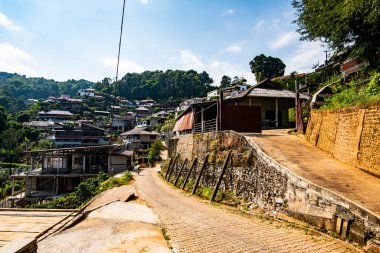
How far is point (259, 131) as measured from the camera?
58.3ft

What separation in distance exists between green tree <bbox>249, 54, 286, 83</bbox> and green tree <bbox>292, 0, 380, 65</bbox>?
4941cm

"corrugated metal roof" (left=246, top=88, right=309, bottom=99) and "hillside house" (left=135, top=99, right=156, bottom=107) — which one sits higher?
"hillside house" (left=135, top=99, right=156, bottom=107)

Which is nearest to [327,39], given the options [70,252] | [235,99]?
[235,99]

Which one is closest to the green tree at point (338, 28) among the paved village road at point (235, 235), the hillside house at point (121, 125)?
the paved village road at point (235, 235)

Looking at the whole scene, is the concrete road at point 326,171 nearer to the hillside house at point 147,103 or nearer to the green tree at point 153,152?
the green tree at point 153,152

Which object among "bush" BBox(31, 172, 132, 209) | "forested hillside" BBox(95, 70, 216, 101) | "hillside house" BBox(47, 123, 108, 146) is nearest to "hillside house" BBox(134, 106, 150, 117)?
"forested hillside" BBox(95, 70, 216, 101)

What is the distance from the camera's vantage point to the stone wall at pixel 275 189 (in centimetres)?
602

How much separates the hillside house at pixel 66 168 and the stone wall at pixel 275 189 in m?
18.8

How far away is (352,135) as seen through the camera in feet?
30.5

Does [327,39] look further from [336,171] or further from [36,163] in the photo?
[36,163]

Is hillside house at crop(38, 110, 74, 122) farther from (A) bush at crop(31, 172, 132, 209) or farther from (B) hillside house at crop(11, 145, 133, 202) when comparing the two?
(A) bush at crop(31, 172, 132, 209)

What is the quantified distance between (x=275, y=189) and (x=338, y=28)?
15.6 m

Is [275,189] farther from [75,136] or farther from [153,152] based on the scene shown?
[75,136]

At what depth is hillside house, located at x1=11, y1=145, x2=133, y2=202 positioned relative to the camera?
29.6 metres
